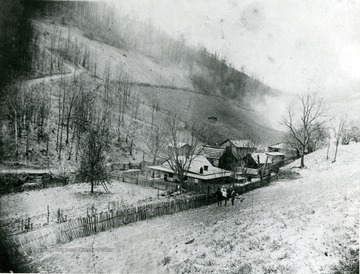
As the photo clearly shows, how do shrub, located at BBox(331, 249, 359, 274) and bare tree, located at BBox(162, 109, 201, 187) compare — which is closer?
shrub, located at BBox(331, 249, 359, 274)

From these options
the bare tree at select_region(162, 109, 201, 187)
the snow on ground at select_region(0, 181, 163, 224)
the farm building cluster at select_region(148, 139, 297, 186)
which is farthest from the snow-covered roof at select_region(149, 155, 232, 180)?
the snow on ground at select_region(0, 181, 163, 224)

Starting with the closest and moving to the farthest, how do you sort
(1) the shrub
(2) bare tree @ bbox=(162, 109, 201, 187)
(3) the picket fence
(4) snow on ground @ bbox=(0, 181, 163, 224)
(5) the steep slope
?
(1) the shrub
(3) the picket fence
(4) snow on ground @ bbox=(0, 181, 163, 224)
(2) bare tree @ bbox=(162, 109, 201, 187)
(5) the steep slope

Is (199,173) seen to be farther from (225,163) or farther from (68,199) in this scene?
(68,199)

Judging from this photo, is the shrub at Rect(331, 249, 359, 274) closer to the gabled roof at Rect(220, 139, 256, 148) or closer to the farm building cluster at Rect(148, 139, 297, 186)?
the farm building cluster at Rect(148, 139, 297, 186)

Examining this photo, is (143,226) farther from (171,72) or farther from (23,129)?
(171,72)

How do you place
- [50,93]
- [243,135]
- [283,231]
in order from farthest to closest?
1. [243,135]
2. [50,93]
3. [283,231]

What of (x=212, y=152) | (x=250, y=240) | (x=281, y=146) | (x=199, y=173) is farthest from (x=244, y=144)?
(x=250, y=240)

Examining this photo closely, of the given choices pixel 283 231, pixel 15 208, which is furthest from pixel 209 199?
pixel 15 208
